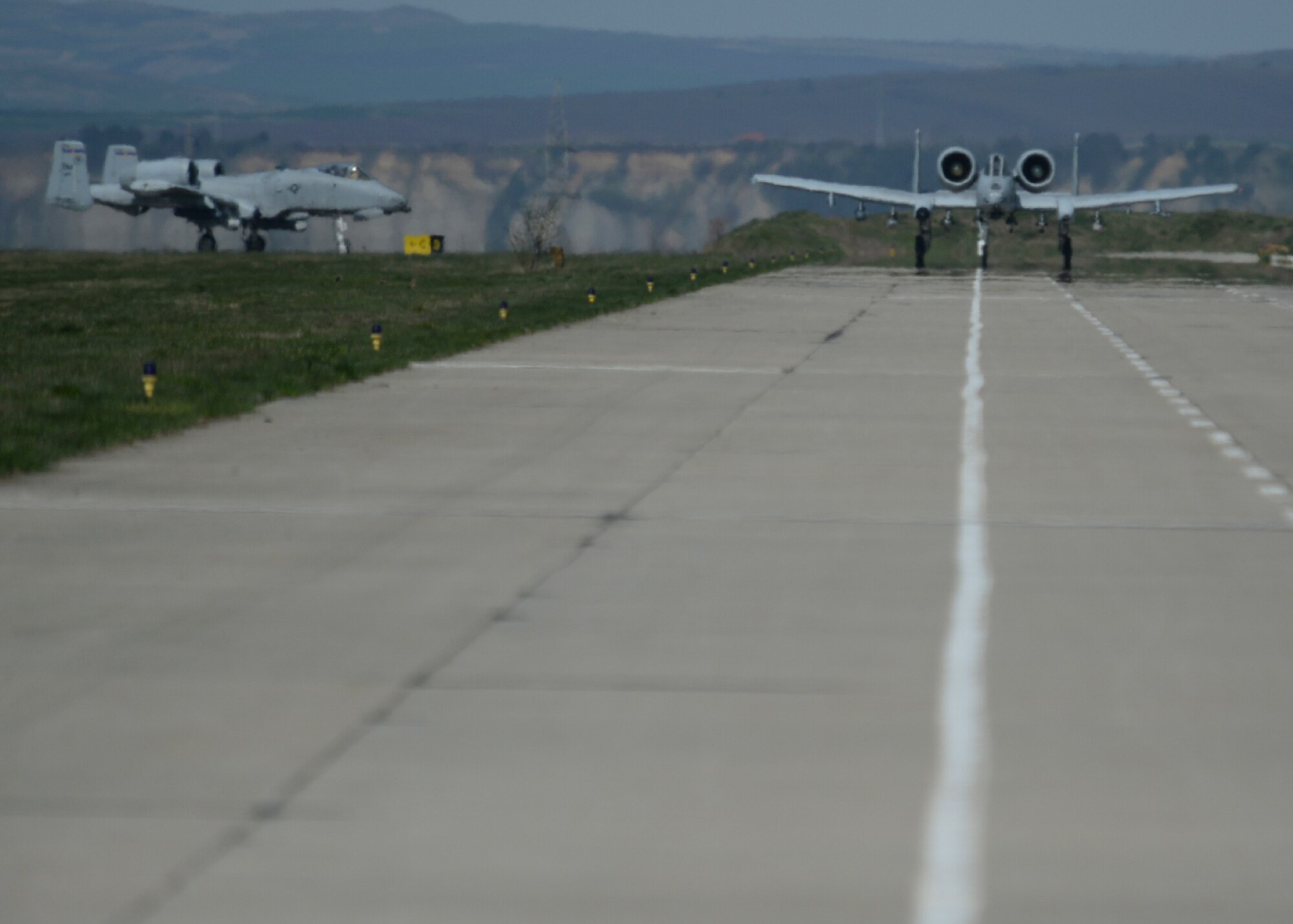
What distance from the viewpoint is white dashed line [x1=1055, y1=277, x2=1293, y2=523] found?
1345 centimetres

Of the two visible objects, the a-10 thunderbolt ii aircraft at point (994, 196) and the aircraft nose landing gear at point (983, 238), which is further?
the aircraft nose landing gear at point (983, 238)

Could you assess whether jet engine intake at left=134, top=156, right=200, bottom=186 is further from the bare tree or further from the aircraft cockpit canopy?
the bare tree

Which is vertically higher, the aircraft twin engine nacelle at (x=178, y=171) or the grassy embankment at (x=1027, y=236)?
the aircraft twin engine nacelle at (x=178, y=171)

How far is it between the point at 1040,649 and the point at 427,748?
2774 mm

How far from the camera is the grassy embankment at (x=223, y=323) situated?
1772cm

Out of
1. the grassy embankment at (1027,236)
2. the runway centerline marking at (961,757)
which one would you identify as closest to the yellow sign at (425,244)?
the grassy embankment at (1027,236)

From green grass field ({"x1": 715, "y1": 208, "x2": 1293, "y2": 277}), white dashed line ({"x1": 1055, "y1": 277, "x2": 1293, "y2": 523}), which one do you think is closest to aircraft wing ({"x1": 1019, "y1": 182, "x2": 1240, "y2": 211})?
white dashed line ({"x1": 1055, "y1": 277, "x2": 1293, "y2": 523})

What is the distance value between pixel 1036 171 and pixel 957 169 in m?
2.61

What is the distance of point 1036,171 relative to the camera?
67.8 metres

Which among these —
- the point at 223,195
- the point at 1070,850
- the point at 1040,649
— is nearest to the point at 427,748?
the point at 1070,850

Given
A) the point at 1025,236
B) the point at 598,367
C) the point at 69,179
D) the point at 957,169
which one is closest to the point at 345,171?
the point at 69,179

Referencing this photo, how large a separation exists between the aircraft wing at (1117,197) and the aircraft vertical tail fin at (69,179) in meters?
36.9

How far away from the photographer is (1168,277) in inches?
2539

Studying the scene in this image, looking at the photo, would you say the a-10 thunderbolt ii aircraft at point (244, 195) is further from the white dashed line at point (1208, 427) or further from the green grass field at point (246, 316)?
the white dashed line at point (1208, 427)
